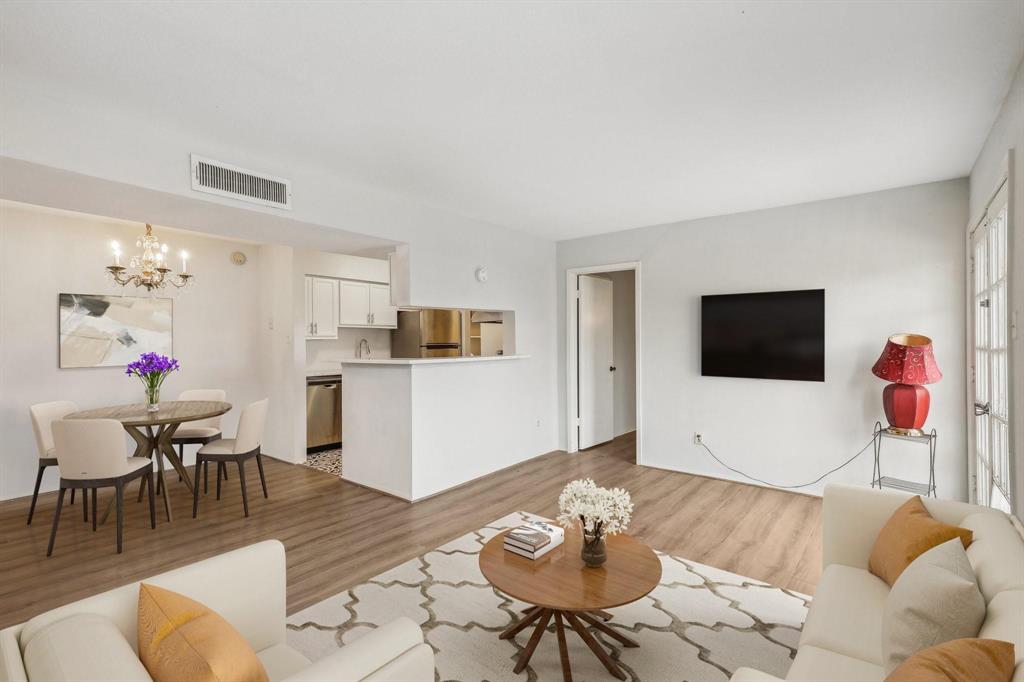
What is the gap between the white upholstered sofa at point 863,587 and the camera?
1.27 m

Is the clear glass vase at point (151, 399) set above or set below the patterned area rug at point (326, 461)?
above

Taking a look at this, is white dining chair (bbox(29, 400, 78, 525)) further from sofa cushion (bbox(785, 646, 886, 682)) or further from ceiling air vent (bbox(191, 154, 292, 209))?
sofa cushion (bbox(785, 646, 886, 682))

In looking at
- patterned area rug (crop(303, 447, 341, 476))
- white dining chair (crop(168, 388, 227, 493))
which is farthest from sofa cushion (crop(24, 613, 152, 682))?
patterned area rug (crop(303, 447, 341, 476))

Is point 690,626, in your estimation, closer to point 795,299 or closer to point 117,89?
point 795,299

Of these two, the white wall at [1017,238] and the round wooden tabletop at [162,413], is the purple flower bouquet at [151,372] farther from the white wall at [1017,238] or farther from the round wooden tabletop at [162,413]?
the white wall at [1017,238]

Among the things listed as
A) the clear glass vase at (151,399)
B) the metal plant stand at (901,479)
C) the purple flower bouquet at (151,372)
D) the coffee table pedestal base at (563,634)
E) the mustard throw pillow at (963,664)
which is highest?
the purple flower bouquet at (151,372)

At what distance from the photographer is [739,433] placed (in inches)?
187

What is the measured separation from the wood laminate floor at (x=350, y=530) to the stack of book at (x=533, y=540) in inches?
43.5

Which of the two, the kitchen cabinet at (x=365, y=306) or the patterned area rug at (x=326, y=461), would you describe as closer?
the patterned area rug at (x=326, y=461)

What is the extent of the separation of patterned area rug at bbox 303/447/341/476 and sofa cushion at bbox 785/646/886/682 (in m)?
4.52

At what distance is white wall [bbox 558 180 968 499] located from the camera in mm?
3799

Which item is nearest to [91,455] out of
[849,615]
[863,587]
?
[849,615]

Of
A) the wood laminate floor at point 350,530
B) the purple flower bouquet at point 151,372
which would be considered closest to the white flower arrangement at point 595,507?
the wood laminate floor at point 350,530

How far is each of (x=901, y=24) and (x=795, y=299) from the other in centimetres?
282
